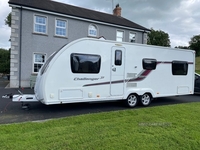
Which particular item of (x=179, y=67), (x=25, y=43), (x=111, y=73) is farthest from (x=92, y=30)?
(x=111, y=73)

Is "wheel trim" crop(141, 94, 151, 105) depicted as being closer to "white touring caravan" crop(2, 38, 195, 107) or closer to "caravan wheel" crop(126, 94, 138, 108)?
"white touring caravan" crop(2, 38, 195, 107)

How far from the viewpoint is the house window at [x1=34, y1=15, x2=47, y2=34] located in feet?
43.4

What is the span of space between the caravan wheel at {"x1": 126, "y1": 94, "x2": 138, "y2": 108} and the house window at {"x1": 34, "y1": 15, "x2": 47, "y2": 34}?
993cm

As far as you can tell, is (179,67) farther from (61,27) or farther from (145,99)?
(61,27)

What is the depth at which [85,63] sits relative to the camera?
19.9 ft

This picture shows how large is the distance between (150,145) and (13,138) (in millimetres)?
2904

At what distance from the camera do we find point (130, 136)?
366 centimetres

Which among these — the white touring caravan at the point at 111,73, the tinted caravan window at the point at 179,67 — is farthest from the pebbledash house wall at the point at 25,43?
the tinted caravan window at the point at 179,67

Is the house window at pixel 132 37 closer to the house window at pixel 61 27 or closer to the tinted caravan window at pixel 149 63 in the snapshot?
the house window at pixel 61 27

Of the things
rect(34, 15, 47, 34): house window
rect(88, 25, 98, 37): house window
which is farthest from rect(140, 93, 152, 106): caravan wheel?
rect(34, 15, 47, 34): house window

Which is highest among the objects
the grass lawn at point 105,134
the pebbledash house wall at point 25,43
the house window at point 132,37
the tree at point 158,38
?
the tree at point 158,38

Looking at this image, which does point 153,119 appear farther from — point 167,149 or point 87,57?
point 87,57

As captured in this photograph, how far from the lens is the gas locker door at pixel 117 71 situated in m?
6.52

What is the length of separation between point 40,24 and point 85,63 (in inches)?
366
